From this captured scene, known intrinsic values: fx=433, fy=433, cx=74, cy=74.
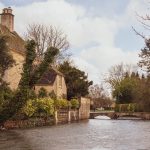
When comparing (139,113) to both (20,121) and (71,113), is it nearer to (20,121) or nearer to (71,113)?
(71,113)

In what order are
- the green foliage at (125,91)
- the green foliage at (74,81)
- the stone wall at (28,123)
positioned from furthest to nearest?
the green foliage at (125,91), the green foliage at (74,81), the stone wall at (28,123)

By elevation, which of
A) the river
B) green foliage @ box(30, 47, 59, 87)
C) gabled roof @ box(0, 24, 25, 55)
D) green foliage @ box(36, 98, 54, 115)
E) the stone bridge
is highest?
gabled roof @ box(0, 24, 25, 55)

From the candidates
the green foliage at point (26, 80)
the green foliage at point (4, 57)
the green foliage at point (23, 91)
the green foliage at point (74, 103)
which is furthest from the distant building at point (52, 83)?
the green foliage at point (23, 91)

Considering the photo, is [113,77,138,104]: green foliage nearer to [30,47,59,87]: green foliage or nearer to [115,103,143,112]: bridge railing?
[115,103,143,112]: bridge railing

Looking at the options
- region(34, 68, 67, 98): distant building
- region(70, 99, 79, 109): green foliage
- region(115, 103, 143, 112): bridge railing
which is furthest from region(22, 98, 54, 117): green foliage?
region(115, 103, 143, 112): bridge railing

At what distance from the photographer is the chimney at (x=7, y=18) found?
5309 cm

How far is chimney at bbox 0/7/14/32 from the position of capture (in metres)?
53.1

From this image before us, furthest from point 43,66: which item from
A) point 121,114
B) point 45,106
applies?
point 121,114

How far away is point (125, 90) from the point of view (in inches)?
3533

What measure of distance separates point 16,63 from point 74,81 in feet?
86.1

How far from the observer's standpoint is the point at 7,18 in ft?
176

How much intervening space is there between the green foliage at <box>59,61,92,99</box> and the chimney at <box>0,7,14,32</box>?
15.7 m

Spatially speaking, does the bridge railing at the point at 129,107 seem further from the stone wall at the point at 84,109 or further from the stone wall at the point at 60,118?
the stone wall at the point at 60,118

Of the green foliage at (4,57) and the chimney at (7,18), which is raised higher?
the chimney at (7,18)
